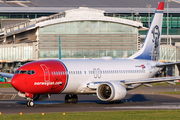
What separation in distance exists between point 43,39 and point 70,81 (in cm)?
4032

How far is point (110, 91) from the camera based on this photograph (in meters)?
32.9

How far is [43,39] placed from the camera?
7181 centimetres

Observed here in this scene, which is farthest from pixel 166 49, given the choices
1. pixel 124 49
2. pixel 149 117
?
pixel 149 117

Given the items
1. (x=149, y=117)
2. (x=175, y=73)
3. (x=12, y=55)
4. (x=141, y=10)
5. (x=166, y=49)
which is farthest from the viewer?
(x=141, y=10)

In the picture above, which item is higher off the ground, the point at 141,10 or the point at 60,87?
the point at 141,10

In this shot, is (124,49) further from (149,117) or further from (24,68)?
(149,117)

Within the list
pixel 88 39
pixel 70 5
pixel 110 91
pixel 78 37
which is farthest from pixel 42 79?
pixel 70 5

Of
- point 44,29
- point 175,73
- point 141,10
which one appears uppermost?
point 141,10

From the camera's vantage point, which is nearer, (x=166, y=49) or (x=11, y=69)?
(x=11, y=69)

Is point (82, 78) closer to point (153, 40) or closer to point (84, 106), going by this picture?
point (84, 106)

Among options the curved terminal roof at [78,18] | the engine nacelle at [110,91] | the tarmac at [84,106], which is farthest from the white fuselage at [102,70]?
the curved terminal roof at [78,18]

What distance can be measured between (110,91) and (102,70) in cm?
345

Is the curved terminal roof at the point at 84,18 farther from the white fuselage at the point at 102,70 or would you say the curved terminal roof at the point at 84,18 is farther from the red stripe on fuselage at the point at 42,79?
the red stripe on fuselage at the point at 42,79

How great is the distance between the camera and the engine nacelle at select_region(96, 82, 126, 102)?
106ft
